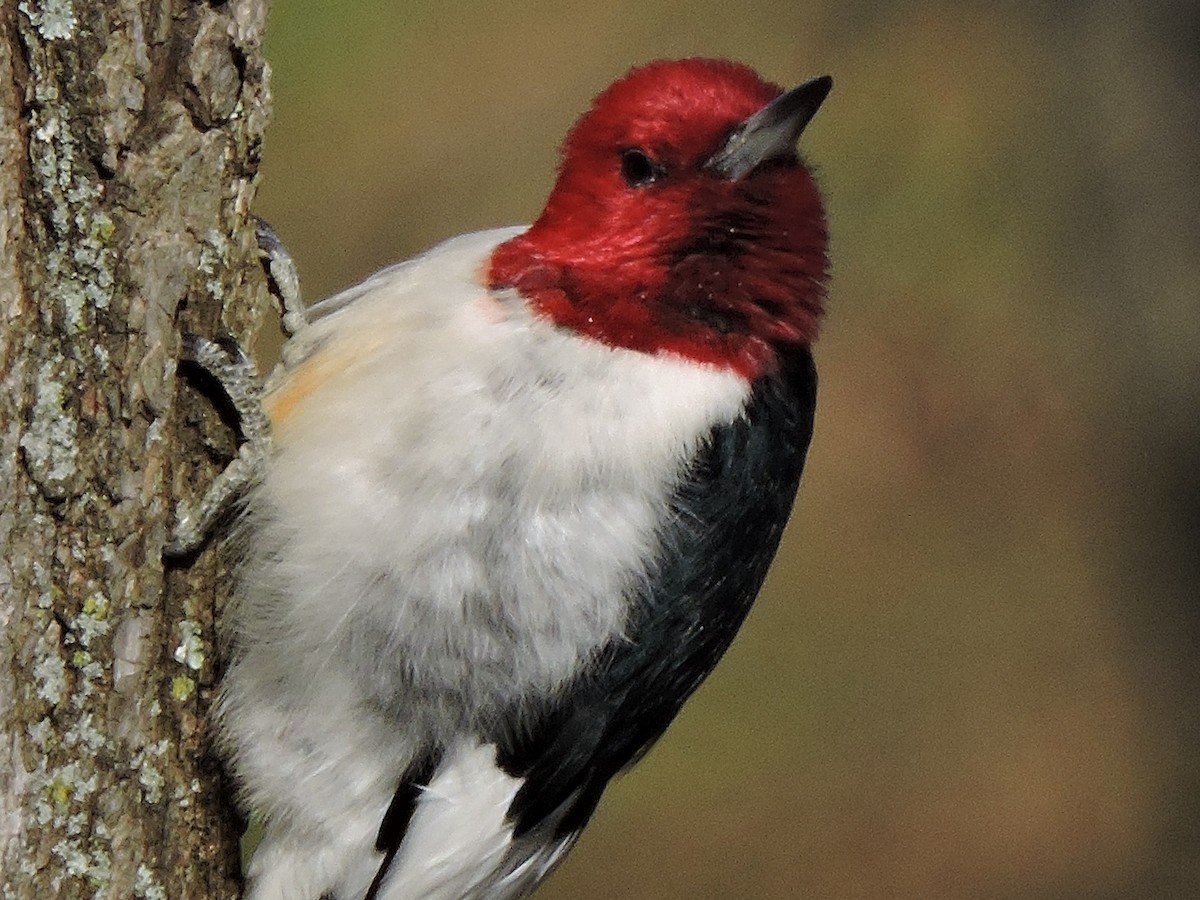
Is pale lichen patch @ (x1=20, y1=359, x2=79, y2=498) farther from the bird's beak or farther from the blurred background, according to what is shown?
the blurred background

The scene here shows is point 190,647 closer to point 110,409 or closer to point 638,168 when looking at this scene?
point 110,409

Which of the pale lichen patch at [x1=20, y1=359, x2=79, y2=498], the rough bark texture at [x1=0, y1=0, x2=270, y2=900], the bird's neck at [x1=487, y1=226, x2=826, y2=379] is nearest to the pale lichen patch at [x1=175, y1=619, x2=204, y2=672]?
the rough bark texture at [x1=0, y1=0, x2=270, y2=900]

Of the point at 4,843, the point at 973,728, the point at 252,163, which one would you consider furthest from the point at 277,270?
the point at 973,728

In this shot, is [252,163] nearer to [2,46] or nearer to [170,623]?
[2,46]

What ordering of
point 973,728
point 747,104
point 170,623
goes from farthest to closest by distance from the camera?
point 973,728 → point 747,104 → point 170,623

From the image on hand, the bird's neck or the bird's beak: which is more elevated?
the bird's beak

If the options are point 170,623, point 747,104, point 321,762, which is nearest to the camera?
point 170,623

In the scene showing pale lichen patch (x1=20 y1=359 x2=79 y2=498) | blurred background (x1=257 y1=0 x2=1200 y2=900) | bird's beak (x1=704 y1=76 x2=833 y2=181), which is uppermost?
bird's beak (x1=704 y1=76 x2=833 y2=181)
